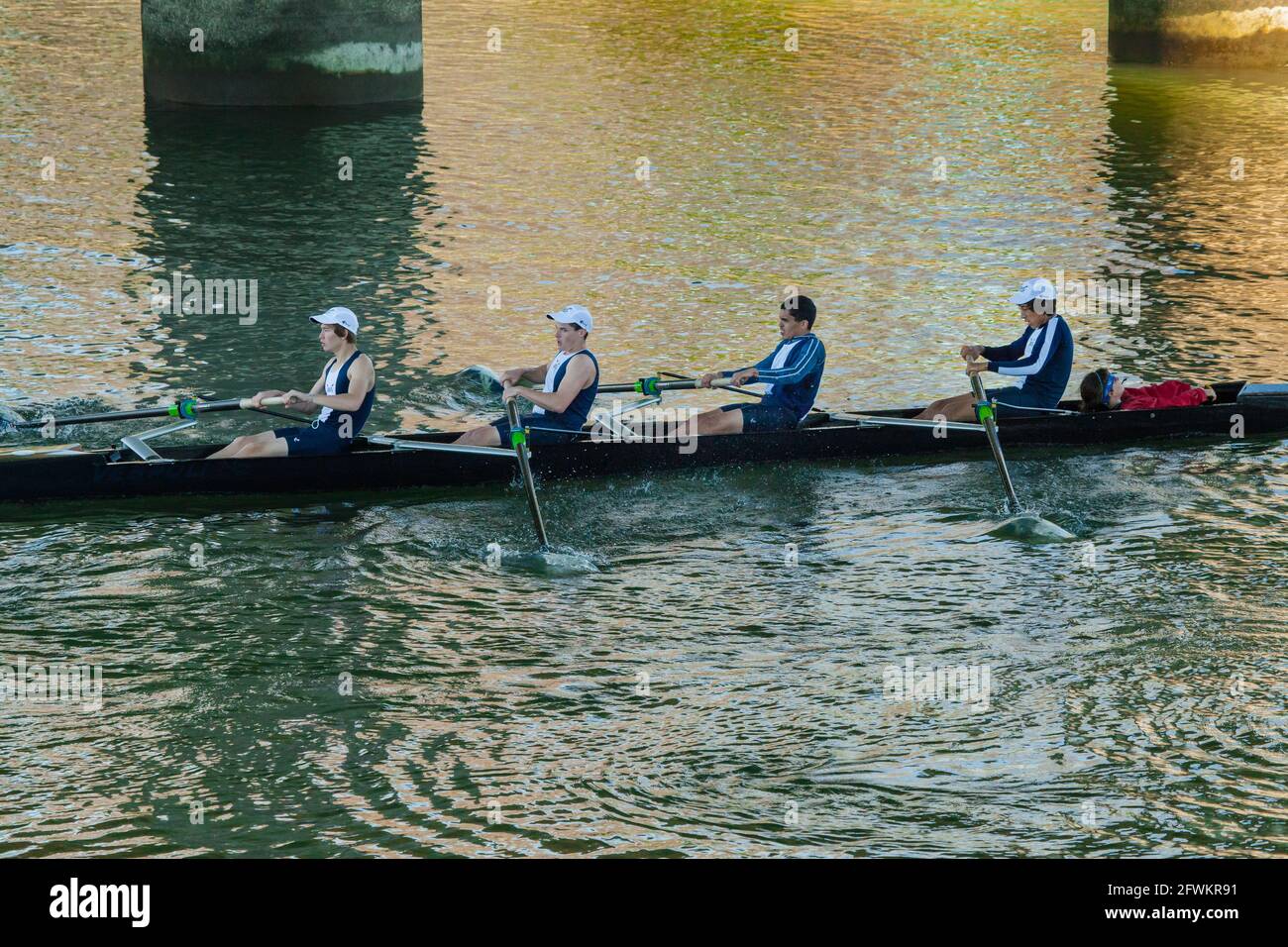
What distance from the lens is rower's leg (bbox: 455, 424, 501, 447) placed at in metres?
12.2

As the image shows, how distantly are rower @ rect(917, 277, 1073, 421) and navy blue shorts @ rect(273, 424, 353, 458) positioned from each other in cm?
447

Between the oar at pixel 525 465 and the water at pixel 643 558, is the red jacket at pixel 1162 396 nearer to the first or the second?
the water at pixel 643 558

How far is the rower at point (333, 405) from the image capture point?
1173 cm

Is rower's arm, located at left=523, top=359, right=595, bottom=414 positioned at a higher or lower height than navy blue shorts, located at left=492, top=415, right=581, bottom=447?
higher

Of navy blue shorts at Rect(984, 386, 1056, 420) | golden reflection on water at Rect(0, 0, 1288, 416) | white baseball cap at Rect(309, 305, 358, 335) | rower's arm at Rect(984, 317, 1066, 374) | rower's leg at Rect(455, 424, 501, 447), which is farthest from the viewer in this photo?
golden reflection on water at Rect(0, 0, 1288, 416)

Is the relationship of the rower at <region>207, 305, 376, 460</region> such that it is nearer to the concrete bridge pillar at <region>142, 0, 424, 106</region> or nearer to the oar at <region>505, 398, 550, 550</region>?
the oar at <region>505, 398, 550, 550</region>

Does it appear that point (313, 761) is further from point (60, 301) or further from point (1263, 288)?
point (1263, 288)

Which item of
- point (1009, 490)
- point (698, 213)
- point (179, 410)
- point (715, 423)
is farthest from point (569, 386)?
point (698, 213)

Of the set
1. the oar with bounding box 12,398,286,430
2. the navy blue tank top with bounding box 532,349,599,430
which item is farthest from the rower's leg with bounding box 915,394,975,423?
the oar with bounding box 12,398,286,430

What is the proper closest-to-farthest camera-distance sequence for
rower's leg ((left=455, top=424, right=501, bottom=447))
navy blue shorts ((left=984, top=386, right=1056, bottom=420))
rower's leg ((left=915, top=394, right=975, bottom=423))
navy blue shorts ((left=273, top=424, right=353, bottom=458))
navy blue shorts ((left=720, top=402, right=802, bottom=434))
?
navy blue shorts ((left=273, top=424, right=353, bottom=458))
rower's leg ((left=455, top=424, right=501, bottom=447))
navy blue shorts ((left=720, top=402, right=802, bottom=434))
rower's leg ((left=915, top=394, right=975, bottom=423))
navy blue shorts ((left=984, top=386, right=1056, bottom=420))

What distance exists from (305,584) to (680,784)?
3388 mm
